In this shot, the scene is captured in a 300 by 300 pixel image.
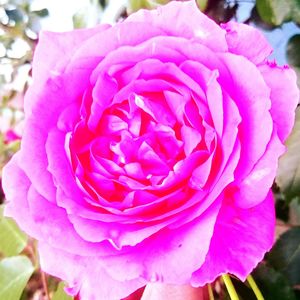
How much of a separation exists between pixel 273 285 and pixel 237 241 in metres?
0.19

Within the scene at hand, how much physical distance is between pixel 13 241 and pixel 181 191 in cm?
34

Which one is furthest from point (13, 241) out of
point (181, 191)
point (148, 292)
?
point (181, 191)

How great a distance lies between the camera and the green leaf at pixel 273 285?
49cm

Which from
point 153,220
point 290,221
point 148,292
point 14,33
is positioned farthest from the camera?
point 14,33

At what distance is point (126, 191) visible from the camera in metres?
0.34

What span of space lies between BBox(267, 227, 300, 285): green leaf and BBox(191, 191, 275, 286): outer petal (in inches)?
8.6

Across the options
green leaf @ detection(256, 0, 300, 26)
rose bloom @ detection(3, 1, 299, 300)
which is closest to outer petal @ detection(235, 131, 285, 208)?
rose bloom @ detection(3, 1, 299, 300)

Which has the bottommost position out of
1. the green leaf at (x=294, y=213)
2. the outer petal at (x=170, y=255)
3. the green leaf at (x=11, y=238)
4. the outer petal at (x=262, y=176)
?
the green leaf at (x=11, y=238)

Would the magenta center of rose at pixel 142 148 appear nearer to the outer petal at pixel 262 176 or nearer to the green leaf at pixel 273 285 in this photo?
the outer petal at pixel 262 176

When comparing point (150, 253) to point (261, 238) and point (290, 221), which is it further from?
point (290, 221)

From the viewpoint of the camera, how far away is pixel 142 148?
336 millimetres

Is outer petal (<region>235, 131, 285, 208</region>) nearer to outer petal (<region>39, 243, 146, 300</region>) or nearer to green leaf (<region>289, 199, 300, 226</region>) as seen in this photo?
outer petal (<region>39, 243, 146, 300</region>)

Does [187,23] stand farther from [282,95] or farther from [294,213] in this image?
[294,213]

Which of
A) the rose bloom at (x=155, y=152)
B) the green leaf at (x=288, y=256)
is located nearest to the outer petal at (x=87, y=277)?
the rose bloom at (x=155, y=152)
